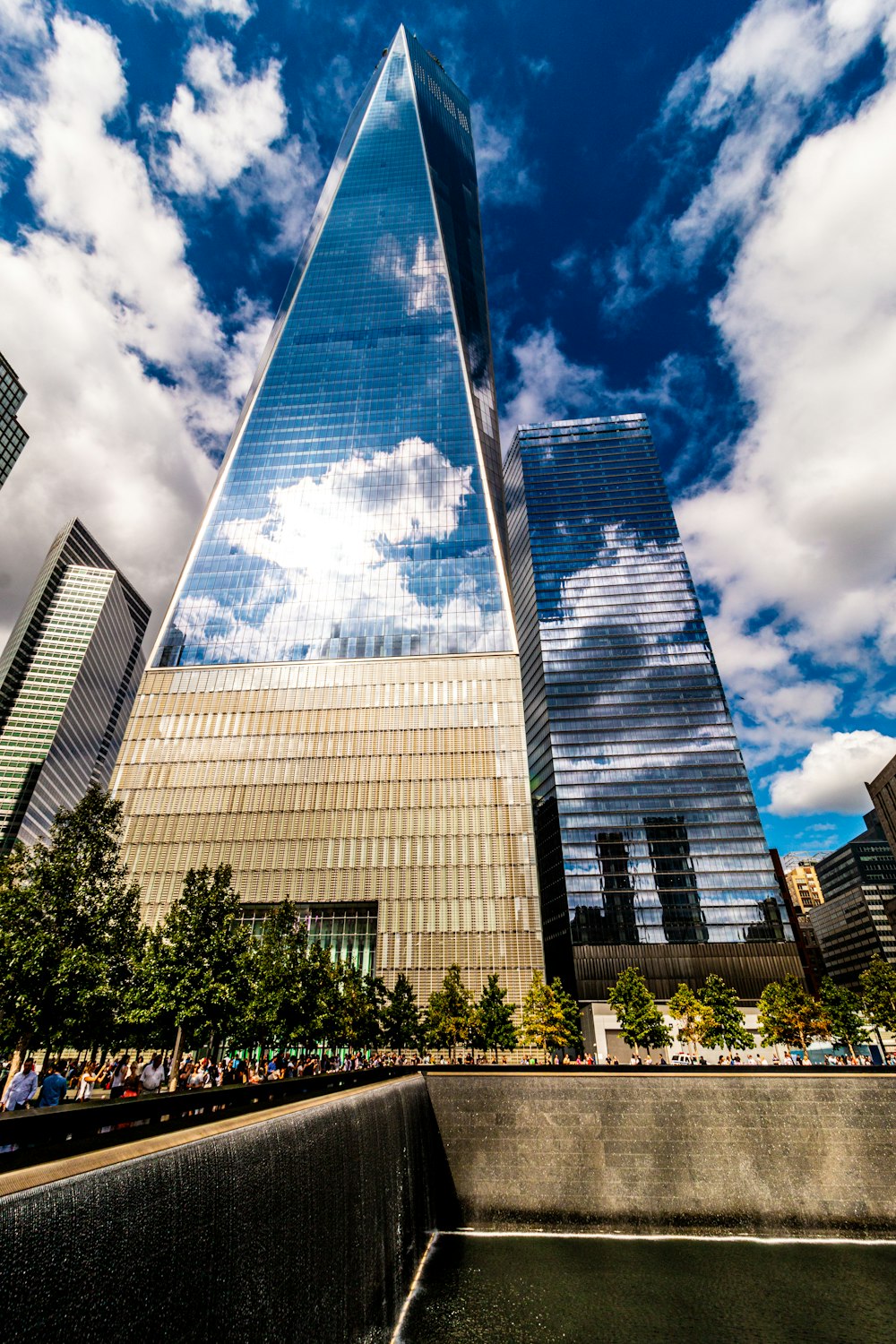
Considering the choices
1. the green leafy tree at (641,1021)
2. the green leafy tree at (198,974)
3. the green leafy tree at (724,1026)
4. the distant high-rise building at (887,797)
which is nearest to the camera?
the green leafy tree at (198,974)


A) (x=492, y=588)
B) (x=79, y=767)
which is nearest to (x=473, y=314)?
(x=492, y=588)

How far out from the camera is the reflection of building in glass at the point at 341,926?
2699 inches

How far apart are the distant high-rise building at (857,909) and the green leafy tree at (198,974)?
168926 millimetres

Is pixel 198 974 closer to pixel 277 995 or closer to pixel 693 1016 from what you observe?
pixel 277 995

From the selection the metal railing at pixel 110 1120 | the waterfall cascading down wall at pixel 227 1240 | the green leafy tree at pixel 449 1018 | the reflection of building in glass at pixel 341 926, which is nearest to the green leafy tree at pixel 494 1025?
the green leafy tree at pixel 449 1018

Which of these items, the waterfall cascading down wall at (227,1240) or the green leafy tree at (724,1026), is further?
the green leafy tree at (724,1026)

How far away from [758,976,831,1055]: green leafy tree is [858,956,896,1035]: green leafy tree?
4.63m

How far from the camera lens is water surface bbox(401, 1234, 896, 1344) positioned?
14695 millimetres

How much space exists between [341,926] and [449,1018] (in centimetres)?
1765

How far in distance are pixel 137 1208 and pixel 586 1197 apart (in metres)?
23.6

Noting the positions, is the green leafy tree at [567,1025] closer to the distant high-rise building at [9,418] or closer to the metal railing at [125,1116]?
the metal railing at [125,1116]

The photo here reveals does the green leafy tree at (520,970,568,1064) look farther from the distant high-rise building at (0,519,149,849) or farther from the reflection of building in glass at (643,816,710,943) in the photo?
the distant high-rise building at (0,519,149,849)

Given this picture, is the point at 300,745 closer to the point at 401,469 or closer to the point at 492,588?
the point at 492,588

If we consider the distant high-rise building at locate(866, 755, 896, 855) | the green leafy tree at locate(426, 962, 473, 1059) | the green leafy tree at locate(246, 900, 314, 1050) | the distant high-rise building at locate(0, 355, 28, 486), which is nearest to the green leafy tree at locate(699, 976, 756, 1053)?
the green leafy tree at locate(426, 962, 473, 1059)
